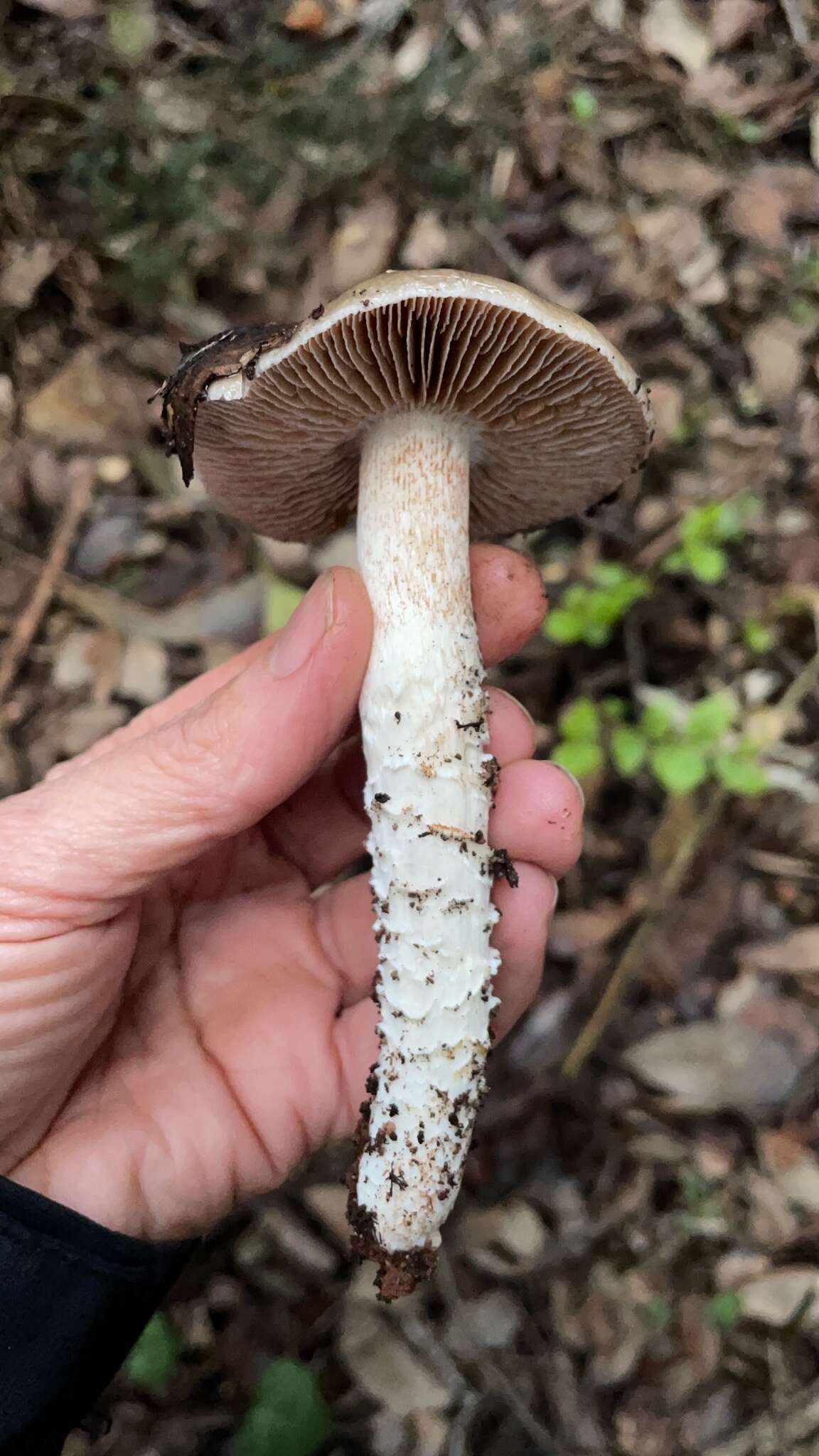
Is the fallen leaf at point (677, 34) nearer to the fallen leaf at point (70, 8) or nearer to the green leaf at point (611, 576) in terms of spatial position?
the fallen leaf at point (70, 8)

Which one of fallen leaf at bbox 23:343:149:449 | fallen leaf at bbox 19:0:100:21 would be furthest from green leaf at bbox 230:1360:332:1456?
fallen leaf at bbox 19:0:100:21

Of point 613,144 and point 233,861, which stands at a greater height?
point 613,144

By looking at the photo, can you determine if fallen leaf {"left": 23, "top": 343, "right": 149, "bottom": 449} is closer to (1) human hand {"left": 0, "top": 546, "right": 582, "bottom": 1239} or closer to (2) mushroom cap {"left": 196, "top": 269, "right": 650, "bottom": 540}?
(2) mushroom cap {"left": 196, "top": 269, "right": 650, "bottom": 540}

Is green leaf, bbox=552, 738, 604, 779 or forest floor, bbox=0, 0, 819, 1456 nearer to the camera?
forest floor, bbox=0, 0, 819, 1456

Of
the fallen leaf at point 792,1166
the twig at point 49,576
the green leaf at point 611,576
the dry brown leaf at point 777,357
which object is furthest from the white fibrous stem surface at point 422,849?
the dry brown leaf at point 777,357

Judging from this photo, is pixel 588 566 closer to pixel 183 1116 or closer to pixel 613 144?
pixel 613 144

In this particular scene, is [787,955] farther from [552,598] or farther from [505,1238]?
[552,598]

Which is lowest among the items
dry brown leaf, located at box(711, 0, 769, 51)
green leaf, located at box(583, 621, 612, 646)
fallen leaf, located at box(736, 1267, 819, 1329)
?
fallen leaf, located at box(736, 1267, 819, 1329)

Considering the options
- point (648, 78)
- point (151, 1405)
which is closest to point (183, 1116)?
point (151, 1405)
